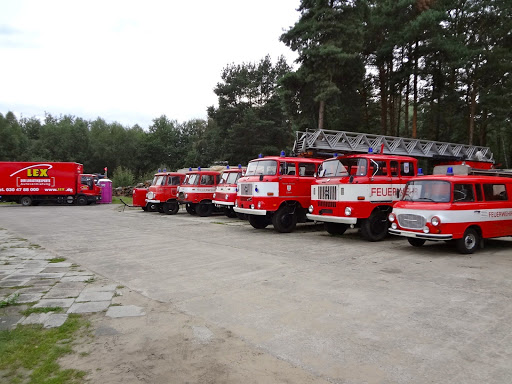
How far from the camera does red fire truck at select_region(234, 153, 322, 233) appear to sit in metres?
12.6

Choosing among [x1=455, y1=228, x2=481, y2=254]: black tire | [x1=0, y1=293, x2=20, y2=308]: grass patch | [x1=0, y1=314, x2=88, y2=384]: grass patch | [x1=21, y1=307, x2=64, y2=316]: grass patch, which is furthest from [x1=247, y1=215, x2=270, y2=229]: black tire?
[x1=0, y1=314, x2=88, y2=384]: grass patch

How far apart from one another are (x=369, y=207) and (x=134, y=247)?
6612mm

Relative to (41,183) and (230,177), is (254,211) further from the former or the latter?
(41,183)

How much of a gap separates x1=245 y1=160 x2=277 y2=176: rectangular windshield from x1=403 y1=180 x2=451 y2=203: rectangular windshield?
4485mm

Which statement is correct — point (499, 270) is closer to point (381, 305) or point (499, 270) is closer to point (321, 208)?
point (381, 305)

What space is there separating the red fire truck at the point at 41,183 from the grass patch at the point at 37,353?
2730cm

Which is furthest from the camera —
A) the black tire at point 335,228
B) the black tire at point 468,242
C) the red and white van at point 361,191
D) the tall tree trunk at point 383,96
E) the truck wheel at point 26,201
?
the tall tree trunk at point 383,96

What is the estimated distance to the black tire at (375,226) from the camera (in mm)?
10953

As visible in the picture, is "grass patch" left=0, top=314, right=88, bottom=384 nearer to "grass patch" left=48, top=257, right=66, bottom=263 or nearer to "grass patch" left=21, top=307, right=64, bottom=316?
"grass patch" left=21, top=307, right=64, bottom=316

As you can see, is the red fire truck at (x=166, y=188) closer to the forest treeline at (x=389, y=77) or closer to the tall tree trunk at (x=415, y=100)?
the forest treeline at (x=389, y=77)

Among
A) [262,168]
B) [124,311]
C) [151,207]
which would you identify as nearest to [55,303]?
[124,311]

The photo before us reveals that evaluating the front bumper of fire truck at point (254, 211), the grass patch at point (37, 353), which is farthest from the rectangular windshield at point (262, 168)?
the grass patch at point (37, 353)

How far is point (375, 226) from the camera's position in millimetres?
11188

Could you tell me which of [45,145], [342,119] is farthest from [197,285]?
[45,145]
